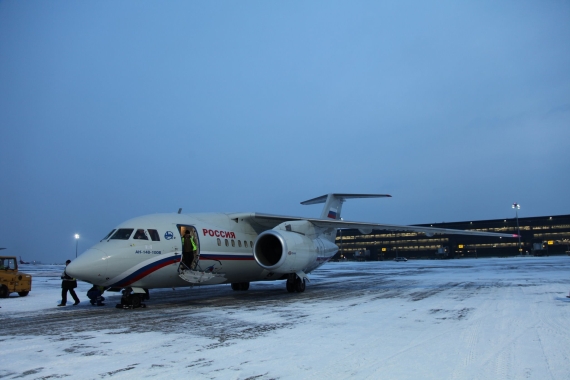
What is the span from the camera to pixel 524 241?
9400 cm

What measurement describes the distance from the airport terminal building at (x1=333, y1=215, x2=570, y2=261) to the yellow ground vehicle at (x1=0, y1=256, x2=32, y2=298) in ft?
233

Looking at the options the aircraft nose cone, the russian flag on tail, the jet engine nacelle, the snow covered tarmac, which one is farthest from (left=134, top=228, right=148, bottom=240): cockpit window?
the russian flag on tail

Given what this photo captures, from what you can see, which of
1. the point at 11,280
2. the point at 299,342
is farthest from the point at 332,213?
the point at 299,342

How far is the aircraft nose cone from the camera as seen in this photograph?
9.88m

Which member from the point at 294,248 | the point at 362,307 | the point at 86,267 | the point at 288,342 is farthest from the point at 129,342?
the point at 294,248

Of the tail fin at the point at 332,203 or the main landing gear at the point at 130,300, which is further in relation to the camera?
the tail fin at the point at 332,203

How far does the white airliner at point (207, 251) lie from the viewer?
10.6m

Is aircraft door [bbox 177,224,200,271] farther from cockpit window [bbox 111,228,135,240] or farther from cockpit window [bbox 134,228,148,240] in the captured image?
cockpit window [bbox 111,228,135,240]

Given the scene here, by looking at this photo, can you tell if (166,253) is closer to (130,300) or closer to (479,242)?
(130,300)

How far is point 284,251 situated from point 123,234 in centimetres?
495

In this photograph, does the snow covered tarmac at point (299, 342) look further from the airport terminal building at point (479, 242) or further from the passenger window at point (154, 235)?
the airport terminal building at point (479, 242)

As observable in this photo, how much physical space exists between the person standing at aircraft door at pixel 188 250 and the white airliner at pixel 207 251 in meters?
0.10

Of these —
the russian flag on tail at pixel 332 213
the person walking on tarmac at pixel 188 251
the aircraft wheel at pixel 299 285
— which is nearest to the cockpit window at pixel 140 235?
the person walking on tarmac at pixel 188 251

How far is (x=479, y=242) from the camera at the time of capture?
96.1 m
